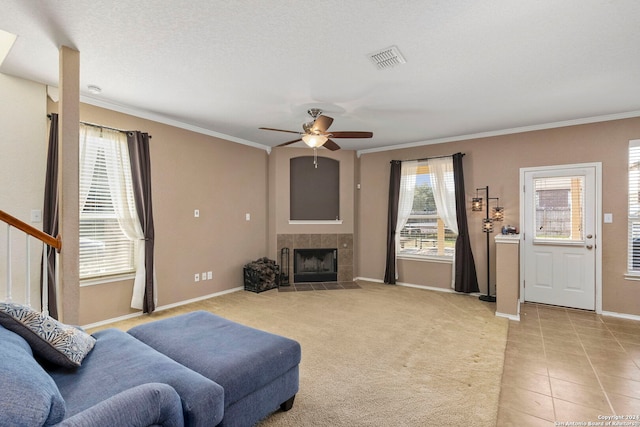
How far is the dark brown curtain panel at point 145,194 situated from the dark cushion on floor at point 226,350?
Result: 1.79 m

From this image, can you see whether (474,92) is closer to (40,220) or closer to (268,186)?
(268,186)

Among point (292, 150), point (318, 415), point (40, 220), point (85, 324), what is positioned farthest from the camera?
point (292, 150)

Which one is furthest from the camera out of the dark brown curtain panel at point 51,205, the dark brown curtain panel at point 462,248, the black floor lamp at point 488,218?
the dark brown curtain panel at point 462,248

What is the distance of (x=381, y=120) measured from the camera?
4.34 meters

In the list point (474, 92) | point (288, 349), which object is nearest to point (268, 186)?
point (474, 92)

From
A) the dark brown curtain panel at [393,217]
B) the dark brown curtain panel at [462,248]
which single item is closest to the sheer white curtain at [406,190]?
the dark brown curtain panel at [393,217]

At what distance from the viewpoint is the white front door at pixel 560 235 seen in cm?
425

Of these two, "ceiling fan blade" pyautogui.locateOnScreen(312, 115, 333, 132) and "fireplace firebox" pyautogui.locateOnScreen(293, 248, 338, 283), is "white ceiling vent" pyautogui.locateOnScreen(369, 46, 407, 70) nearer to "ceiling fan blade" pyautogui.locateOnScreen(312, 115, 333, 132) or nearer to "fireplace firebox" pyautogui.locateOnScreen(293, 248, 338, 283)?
"ceiling fan blade" pyautogui.locateOnScreen(312, 115, 333, 132)

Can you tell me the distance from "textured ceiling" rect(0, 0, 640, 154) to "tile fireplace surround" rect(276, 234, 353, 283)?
2496 mm

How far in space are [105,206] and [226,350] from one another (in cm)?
285

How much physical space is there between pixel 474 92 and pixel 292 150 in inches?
132

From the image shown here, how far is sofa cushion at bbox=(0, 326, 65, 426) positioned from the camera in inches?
38.3

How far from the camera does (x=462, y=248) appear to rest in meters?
5.10

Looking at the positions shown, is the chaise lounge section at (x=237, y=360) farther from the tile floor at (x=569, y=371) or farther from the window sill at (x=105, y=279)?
the window sill at (x=105, y=279)
